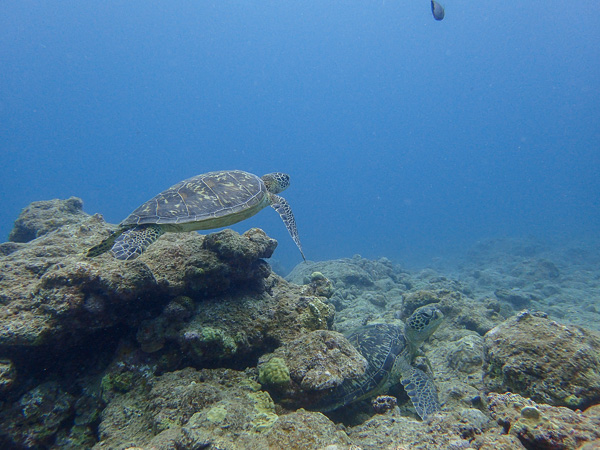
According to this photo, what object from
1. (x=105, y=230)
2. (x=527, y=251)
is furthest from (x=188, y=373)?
(x=527, y=251)

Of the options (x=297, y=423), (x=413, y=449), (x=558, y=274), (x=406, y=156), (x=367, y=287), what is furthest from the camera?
(x=406, y=156)

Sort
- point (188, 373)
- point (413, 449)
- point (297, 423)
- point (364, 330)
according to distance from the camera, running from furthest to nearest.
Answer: point (364, 330)
point (188, 373)
point (297, 423)
point (413, 449)

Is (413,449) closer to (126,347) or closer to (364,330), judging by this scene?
(364,330)

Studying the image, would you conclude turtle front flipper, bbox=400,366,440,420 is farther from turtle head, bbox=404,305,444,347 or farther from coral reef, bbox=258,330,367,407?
coral reef, bbox=258,330,367,407

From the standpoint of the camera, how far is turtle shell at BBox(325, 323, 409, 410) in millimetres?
3426

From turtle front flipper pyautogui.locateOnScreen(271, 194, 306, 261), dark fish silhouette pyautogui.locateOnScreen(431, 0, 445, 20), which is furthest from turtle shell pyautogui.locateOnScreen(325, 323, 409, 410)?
dark fish silhouette pyautogui.locateOnScreen(431, 0, 445, 20)

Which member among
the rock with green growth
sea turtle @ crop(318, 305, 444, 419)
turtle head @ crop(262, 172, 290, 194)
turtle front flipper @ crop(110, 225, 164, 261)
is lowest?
sea turtle @ crop(318, 305, 444, 419)

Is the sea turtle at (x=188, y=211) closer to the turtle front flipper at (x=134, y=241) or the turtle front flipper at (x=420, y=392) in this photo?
the turtle front flipper at (x=134, y=241)

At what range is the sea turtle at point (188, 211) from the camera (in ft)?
14.0

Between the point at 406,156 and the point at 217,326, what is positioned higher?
the point at 406,156

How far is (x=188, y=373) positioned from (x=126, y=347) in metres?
0.99

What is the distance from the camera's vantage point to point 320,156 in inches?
7362

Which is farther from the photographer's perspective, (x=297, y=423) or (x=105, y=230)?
(x=105, y=230)

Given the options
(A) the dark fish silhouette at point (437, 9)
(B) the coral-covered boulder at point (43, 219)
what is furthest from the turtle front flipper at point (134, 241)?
(A) the dark fish silhouette at point (437, 9)
